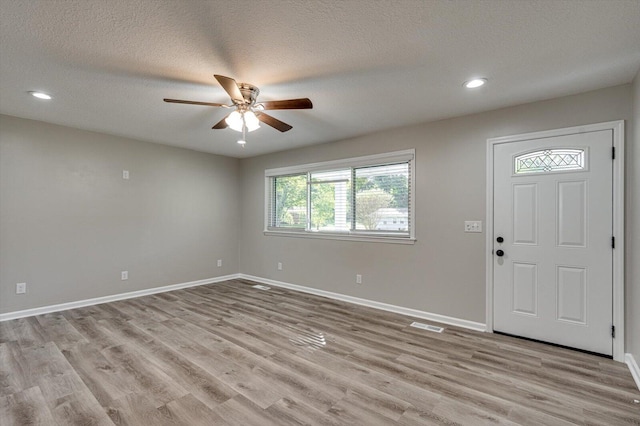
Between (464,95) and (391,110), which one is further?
(391,110)

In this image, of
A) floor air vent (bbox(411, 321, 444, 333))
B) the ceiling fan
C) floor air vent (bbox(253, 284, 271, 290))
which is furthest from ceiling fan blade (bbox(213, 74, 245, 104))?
floor air vent (bbox(253, 284, 271, 290))

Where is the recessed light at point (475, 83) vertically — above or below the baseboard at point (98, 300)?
above

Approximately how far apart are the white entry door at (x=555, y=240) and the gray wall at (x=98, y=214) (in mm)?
4778

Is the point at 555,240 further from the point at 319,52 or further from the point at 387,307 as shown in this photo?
the point at 319,52

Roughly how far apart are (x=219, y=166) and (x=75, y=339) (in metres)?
3.62

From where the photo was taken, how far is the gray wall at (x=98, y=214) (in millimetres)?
3715

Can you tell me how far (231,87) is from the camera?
2.26 metres

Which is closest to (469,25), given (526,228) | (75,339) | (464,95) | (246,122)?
(464,95)

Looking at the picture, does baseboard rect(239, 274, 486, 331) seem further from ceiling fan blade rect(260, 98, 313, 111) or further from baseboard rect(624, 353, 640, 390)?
ceiling fan blade rect(260, 98, 313, 111)

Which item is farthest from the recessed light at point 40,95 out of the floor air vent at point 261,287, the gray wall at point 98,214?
the floor air vent at point 261,287

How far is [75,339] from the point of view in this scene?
3.05m

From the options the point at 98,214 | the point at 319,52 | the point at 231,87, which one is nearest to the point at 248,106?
the point at 231,87

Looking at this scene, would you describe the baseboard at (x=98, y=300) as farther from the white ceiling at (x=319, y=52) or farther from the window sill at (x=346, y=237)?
the white ceiling at (x=319, y=52)

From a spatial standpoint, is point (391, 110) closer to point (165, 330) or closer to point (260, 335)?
point (260, 335)
